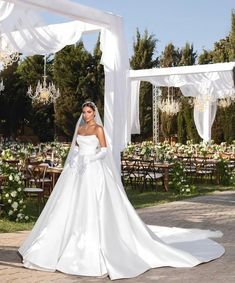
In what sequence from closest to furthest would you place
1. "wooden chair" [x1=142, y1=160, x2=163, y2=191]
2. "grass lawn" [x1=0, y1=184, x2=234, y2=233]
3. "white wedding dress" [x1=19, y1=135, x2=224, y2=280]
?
1. "white wedding dress" [x1=19, y1=135, x2=224, y2=280]
2. "grass lawn" [x1=0, y1=184, x2=234, y2=233]
3. "wooden chair" [x1=142, y1=160, x2=163, y2=191]

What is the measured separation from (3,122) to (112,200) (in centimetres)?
2059

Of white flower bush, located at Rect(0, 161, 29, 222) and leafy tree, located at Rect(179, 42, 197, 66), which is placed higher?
leafy tree, located at Rect(179, 42, 197, 66)

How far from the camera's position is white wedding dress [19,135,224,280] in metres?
4.89

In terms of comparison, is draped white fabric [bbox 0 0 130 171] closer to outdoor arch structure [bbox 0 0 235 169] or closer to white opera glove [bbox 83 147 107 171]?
outdoor arch structure [bbox 0 0 235 169]

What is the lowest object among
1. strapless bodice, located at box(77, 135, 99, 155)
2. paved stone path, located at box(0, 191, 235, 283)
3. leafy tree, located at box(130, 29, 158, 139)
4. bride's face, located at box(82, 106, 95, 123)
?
paved stone path, located at box(0, 191, 235, 283)

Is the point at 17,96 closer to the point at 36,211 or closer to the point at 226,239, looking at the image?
the point at 36,211

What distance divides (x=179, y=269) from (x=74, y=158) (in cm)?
151

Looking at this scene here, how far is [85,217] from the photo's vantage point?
5.15 meters

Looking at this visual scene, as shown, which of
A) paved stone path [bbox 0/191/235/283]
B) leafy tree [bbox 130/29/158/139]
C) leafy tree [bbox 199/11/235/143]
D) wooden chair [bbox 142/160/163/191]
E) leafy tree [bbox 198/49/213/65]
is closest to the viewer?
paved stone path [bbox 0/191/235/283]

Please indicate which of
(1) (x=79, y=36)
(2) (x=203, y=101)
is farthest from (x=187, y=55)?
A: (1) (x=79, y=36)

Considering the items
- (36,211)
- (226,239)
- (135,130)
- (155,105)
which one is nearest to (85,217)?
(226,239)

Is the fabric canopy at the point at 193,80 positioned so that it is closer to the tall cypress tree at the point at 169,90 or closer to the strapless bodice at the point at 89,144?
the tall cypress tree at the point at 169,90

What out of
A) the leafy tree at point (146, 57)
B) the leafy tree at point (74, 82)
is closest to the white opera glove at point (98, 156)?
the leafy tree at point (74, 82)

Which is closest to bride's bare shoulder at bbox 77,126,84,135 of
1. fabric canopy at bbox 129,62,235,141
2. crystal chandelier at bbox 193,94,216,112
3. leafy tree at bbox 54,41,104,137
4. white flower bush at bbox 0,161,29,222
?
white flower bush at bbox 0,161,29,222
